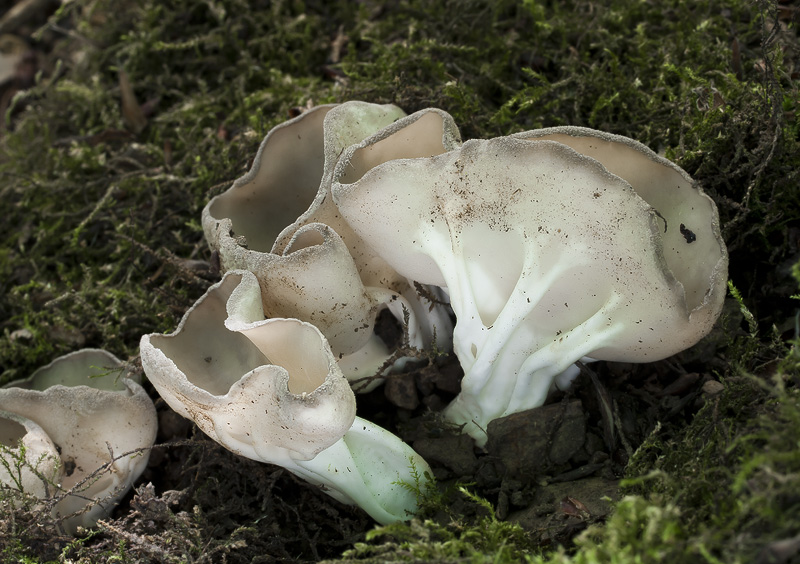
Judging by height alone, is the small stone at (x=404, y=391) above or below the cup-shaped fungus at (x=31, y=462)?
above

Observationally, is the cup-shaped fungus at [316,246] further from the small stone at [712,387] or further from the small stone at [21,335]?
the small stone at [21,335]

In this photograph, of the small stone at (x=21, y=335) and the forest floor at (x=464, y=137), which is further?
the small stone at (x=21, y=335)

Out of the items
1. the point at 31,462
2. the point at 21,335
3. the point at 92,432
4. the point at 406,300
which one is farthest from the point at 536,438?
the point at 21,335

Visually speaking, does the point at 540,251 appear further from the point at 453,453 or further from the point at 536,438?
the point at 453,453

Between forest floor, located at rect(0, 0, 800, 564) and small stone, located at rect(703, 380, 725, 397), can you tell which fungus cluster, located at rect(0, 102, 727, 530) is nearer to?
forest floor, located at rect(0, 0, 800, 564)

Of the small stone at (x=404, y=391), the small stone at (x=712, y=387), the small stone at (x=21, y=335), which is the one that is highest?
the small stone at (x=712, y=387)

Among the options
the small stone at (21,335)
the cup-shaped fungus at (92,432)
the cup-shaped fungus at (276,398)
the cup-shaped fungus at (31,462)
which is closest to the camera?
the cup-shaped fungus at (276,398)

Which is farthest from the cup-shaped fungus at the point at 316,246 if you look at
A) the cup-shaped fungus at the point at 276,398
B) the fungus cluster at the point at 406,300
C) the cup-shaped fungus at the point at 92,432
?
the cup-shaped fungus at the point at 92,432

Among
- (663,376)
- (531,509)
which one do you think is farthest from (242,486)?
(663,376)
